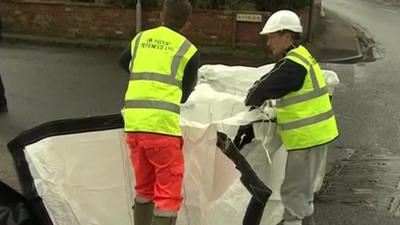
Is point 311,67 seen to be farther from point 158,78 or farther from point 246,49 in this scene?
point 246,49

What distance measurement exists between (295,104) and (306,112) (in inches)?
3.5

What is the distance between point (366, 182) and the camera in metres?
5.98

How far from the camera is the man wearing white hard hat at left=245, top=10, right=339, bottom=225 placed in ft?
13.1

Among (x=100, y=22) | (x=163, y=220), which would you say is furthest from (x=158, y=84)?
(x=100, y=22)

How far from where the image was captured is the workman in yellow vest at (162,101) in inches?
137

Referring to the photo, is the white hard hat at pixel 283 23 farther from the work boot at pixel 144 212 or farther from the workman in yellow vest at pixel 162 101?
the work boot at pixel 144 212

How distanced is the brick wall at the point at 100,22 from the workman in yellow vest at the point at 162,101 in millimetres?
10499

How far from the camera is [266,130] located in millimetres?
4344

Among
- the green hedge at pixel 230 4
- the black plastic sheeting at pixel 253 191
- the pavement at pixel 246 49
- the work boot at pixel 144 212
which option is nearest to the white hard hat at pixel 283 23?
the black plastic sheeting at pixel 253 191

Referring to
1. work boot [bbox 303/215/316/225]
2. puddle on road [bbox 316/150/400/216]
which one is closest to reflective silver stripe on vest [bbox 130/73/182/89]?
work boot [bbox 303/215/316/225]

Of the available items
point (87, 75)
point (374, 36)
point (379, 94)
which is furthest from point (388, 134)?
point (374, 36)

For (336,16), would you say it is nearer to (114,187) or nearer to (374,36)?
(374,36)

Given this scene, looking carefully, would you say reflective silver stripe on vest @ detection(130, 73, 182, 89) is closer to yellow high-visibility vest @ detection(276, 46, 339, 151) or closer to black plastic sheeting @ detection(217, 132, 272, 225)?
black plastic sheeting @ detection(217, 132, 272, 225)

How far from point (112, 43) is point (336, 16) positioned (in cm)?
1263
